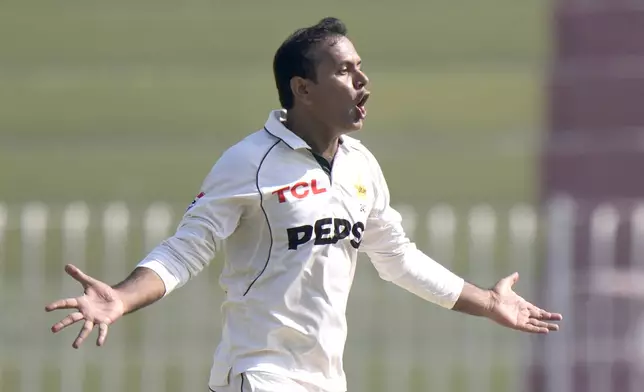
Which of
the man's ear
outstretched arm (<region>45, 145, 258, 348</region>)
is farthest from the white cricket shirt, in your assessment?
the man's ear

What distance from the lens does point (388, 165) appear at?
37.2 ft

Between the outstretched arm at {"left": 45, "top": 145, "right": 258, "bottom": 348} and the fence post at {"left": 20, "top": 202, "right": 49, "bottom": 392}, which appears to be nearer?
the outstretched arm at {"left": 45, "top": 145, "right": 258, "bottom": 348}

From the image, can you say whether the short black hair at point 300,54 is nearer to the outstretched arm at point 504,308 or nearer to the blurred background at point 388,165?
the outstretched arm at point 504,308

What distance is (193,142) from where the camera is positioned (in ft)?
37.8

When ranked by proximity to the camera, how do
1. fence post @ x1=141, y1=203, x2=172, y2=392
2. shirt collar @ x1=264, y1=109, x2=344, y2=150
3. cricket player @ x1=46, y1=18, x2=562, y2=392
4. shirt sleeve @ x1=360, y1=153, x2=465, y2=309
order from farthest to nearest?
fence post @ x1=141, y1=203, x2=172, y2=392 → shirt sleeve @ x1=360, y1=153, x2=465, y2=309 → shirt collar @ x1=264, y1=109, x2=344, y2=150 → cricket player @ x1=46, y1=18, x2=562, y2=392

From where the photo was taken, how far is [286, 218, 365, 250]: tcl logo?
14.1 ft

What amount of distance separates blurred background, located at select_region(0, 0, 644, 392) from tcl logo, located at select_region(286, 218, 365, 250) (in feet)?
16.7

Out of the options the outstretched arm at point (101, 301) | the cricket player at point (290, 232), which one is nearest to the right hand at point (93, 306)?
the outstretched arm at point (101, 301)

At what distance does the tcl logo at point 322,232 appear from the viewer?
4.29 m

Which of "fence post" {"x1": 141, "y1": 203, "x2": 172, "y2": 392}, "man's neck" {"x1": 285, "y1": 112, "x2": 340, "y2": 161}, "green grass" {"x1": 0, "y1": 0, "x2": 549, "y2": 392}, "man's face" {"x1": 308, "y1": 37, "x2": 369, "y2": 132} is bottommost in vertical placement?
"fence post" {"x1": 141, "y1": 203, "x2": 172, "y2": 392}

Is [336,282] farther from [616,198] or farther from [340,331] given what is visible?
[616,198]

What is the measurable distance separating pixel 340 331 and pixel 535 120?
7456 millimetres

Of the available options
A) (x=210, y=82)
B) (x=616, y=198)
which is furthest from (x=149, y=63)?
(x=616, y=198)

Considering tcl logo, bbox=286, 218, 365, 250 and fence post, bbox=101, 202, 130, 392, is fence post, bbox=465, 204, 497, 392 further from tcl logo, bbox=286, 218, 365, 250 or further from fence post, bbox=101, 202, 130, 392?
tcl logo, bbox=286, 218, 365, 250
